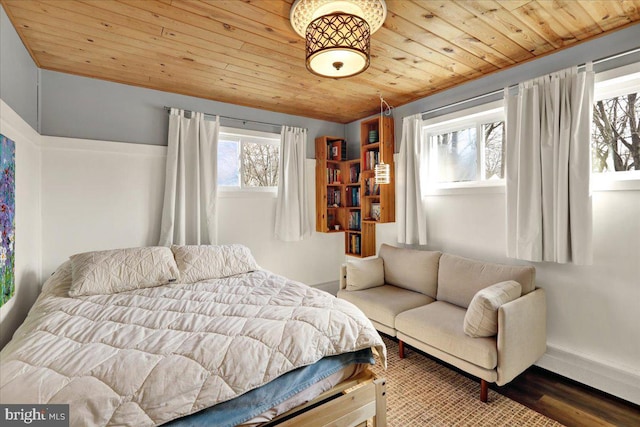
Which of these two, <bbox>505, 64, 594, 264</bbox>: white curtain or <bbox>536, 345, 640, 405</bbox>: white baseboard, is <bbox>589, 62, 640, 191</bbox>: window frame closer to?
<bbox>505, 64, 594, 264</bbox>: white curtain

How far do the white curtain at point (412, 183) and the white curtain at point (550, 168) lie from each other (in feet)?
2.82

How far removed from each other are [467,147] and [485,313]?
1736 millimetres

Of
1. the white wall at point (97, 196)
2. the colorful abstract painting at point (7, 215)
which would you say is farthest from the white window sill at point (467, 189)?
the colorful abstract painting at point (7, 215)

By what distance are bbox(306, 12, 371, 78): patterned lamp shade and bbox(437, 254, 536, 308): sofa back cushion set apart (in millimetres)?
1887

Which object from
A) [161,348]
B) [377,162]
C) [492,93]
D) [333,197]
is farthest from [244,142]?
[161,348]

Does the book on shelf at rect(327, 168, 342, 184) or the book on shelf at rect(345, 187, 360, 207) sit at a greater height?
the book on shelf at rect(327, 168, 342, 184)

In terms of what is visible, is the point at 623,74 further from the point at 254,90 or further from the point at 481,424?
the point at 254,90

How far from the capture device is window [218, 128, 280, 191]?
11.5ft

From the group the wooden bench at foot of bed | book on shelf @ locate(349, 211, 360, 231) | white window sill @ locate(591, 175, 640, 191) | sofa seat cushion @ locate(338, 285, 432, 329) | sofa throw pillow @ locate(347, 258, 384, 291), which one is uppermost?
white window sill @ locate(591, 175, 640, 191)

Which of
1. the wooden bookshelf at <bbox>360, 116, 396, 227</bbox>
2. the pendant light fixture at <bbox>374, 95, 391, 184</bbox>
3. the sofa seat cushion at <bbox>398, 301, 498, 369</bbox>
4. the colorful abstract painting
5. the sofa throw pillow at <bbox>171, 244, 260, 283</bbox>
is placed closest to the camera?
the colorful abstract painting

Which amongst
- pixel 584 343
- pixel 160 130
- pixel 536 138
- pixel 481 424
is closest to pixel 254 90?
pixel 160 130

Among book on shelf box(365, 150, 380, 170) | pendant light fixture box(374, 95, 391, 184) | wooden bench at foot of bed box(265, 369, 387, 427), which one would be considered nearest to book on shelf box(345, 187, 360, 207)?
book on shelf box(365, 150, 380, 170)

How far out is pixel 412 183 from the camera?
3.32 meters

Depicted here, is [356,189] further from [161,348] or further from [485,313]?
[161,348]
